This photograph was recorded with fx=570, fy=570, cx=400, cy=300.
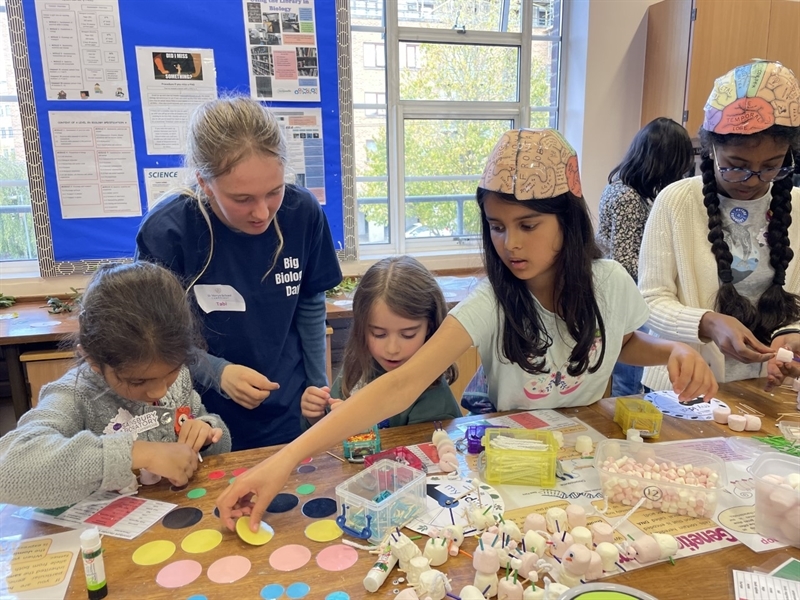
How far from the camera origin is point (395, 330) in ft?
4.62

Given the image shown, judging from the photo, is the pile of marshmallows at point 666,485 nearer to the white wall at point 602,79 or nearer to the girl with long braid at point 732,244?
the girl with long braid at point 732,244

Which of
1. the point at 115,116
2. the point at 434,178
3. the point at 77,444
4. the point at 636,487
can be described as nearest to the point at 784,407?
the point at 636,487

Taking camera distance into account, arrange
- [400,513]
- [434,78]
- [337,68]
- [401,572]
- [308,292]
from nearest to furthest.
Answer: [401,572] < [400,513] < [308,292] < [337,68] < [434,78]

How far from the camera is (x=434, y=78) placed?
336 centimetres

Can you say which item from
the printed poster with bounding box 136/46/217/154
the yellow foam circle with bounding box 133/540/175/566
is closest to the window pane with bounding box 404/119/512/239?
the printed poster with bounding box 136/46/217/154

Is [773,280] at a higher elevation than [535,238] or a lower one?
lower

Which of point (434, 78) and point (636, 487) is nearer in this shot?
point (636, 487)

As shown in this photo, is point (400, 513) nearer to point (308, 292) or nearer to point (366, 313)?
point (366, 313)

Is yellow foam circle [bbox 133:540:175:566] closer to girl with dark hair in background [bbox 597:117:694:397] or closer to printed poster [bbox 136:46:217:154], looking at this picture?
girl with dark hair in background [bbox 597:117:694:397]

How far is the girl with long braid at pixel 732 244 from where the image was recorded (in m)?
1.36

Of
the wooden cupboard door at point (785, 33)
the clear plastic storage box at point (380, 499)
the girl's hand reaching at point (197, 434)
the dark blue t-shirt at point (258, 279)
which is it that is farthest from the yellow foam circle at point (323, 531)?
the wooden cupboard door at point (785, 33)

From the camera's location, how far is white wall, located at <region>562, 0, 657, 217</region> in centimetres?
327

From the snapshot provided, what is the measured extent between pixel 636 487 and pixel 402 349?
63 centimetres

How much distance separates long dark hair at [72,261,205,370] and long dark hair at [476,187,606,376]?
2.17 ft
